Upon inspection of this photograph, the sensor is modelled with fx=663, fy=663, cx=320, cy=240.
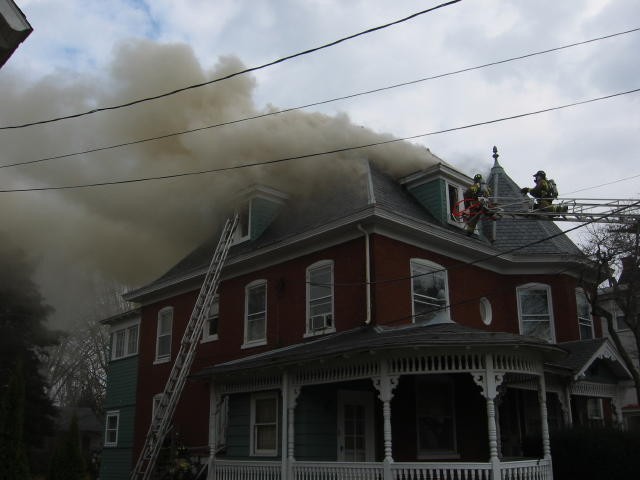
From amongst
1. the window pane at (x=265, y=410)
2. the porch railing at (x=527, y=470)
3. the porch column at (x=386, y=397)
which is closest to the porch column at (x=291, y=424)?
the window pane at (x=265, y=410)

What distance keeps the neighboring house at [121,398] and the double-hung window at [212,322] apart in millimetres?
4754

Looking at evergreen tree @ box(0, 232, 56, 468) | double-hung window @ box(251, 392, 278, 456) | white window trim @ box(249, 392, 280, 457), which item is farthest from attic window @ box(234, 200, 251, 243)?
evergreen tree @ box(0, 232, 56, 468)

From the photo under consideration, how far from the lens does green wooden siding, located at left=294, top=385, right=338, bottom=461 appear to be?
1541 cm

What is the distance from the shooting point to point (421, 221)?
16984mm

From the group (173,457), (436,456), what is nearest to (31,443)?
(173,457)

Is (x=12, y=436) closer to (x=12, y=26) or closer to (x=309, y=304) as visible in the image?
(x=12, y=26)

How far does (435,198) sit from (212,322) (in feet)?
26.4

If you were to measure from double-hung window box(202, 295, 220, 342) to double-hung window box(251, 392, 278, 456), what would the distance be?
13.6ft

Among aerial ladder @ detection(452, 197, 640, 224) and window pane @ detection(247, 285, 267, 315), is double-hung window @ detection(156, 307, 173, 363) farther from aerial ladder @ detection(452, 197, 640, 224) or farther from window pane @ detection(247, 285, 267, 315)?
aerial ladder @ detection(452, 197, 640, 224)

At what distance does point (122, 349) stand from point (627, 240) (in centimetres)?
1853

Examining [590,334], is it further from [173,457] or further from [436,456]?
[173,457]

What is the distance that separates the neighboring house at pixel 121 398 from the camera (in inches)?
928

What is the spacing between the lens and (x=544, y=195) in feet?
47.5

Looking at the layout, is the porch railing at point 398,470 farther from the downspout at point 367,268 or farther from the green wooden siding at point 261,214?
the green wooden siding at point 261,214
